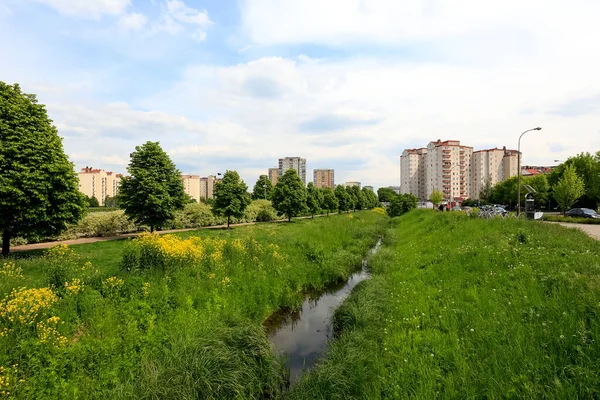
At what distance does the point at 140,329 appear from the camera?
6668 millimetres

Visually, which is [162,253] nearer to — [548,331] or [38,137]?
[38,137]

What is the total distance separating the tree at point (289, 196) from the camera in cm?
3962

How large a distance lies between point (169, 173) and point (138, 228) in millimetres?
6181

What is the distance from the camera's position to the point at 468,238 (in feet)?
46.9

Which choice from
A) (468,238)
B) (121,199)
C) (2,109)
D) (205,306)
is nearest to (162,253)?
(205,306)

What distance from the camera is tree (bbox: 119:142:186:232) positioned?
72.4ft

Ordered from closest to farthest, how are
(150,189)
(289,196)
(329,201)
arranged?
(150,189), (289,196), (329,201)

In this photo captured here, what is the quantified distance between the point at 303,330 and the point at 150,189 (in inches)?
702

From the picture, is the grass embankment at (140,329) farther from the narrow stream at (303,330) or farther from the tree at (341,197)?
the tree at (341,197)

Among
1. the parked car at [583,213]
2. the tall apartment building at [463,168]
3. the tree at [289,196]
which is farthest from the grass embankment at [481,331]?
the tall apartment building at [463,168]

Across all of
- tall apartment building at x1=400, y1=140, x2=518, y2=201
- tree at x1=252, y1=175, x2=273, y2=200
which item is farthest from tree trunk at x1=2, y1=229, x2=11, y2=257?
tall apartment building at x1=400, y1=140, x2=518, y2=201

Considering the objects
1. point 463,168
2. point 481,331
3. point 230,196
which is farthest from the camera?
point 463,168

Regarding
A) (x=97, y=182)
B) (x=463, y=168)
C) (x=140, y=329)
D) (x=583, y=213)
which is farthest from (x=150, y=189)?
(x=463, y=168)

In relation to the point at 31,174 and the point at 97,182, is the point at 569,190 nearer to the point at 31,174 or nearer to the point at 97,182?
the point at 31,174
